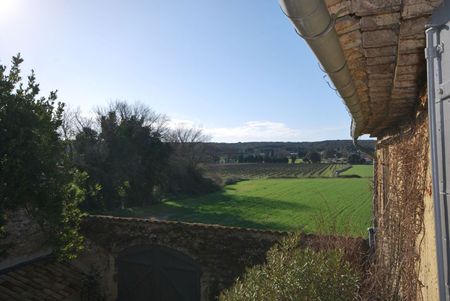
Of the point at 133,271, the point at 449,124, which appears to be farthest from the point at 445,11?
the point at 133,271

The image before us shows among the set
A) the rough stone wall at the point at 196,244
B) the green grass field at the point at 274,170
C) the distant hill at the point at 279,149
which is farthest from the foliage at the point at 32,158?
the distant hill at the point at 279,149

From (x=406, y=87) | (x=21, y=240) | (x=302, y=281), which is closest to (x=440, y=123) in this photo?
(x=406, y=87)

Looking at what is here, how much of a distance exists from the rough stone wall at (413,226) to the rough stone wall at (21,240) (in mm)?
9783

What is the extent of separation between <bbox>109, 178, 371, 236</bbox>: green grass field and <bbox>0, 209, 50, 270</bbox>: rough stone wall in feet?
51.9

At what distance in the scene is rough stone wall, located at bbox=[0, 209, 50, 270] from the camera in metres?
11.2

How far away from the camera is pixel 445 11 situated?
2.22m

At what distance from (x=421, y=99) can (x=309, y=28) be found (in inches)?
89.0

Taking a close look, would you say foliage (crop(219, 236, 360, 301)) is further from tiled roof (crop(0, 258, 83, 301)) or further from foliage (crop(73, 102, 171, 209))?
foliage (crop(73, 102, 171, 209))

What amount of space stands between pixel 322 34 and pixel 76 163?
29496 mm

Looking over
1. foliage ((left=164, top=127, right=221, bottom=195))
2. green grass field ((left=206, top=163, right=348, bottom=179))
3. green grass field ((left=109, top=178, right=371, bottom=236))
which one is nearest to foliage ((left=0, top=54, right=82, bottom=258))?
green grass field ((left=109, top=178, right=371, bottom=236))

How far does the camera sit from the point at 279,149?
327ft

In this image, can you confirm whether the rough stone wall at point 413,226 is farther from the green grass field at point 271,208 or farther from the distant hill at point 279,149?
the distant hill at point 279,149

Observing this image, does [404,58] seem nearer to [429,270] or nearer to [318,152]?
[429,270]

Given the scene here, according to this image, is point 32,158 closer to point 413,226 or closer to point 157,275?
point 157,275
